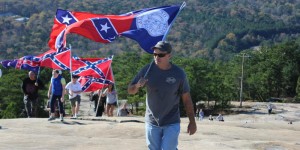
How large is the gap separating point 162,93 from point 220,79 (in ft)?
212

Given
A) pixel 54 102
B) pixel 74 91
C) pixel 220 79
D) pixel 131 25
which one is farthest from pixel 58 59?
pixel 220 79

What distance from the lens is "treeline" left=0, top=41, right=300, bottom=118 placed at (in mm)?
58688

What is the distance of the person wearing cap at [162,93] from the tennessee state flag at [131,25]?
4.36 m

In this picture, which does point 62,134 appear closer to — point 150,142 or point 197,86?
point 150,142

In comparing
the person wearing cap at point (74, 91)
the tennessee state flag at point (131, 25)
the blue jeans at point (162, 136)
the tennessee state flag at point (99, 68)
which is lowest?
the blue jeans at point (162, 136)

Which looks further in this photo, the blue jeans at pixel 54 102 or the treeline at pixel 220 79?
the treeline at pixel 220 79

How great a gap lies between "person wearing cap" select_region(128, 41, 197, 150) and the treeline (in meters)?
42.7

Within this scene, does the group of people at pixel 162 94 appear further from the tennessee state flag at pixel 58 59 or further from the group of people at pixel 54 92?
the tennessee state flag at pixel 58 59

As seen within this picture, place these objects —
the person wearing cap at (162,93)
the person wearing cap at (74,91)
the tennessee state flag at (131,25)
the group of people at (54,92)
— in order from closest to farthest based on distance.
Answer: the person wearing cap at (162,93) → the tennessee state flag at (131,25) → the group of people at (54,92) → the person wearing cap at (74,91)

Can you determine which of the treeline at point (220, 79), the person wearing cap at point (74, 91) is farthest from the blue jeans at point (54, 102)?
the treeline at point (220, 79)

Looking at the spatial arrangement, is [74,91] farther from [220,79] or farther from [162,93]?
[220,79]

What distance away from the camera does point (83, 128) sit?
12.2 metres

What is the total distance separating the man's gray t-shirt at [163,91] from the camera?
6.27m

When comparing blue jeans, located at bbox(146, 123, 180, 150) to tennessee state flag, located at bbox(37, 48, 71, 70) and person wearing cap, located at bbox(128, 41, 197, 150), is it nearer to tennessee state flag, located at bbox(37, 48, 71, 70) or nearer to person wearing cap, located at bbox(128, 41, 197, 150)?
person wearing cap, located at bbox(128, 41, 197, 150)
